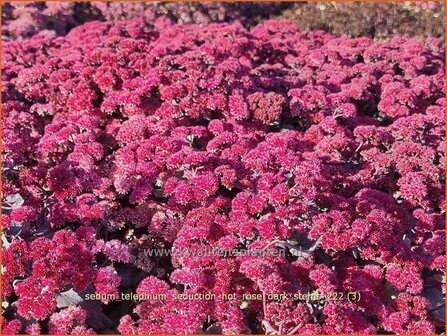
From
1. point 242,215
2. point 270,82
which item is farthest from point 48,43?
point 242,215

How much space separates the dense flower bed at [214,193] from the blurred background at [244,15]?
4007mm

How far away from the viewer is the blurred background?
1128 cm

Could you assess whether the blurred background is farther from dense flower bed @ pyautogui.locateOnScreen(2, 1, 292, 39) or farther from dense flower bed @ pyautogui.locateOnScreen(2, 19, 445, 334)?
dense flower bed @ pyautogui.locateOnScreen(2, 19, 445, 334)

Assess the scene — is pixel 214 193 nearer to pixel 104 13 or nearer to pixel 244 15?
pixel 104 13

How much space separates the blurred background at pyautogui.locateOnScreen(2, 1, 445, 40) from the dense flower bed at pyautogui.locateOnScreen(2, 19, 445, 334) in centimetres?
401

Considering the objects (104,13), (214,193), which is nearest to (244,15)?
(104,13)

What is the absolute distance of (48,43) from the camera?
8.71 m

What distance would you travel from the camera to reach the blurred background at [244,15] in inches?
444

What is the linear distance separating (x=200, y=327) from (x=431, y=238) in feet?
7.94

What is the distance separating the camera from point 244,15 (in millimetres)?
13211

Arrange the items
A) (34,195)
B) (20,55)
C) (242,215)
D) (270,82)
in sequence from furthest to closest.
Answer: (20,55) < (270,82) < (34,195) < (242,215)

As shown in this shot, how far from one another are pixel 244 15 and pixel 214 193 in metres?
9.52

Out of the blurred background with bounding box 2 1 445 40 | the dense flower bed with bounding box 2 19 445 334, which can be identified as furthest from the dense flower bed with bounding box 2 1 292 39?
the dense flower bed with bounding box 2 19 445 334

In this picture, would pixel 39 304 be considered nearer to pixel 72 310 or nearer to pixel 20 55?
pixel 72 310
